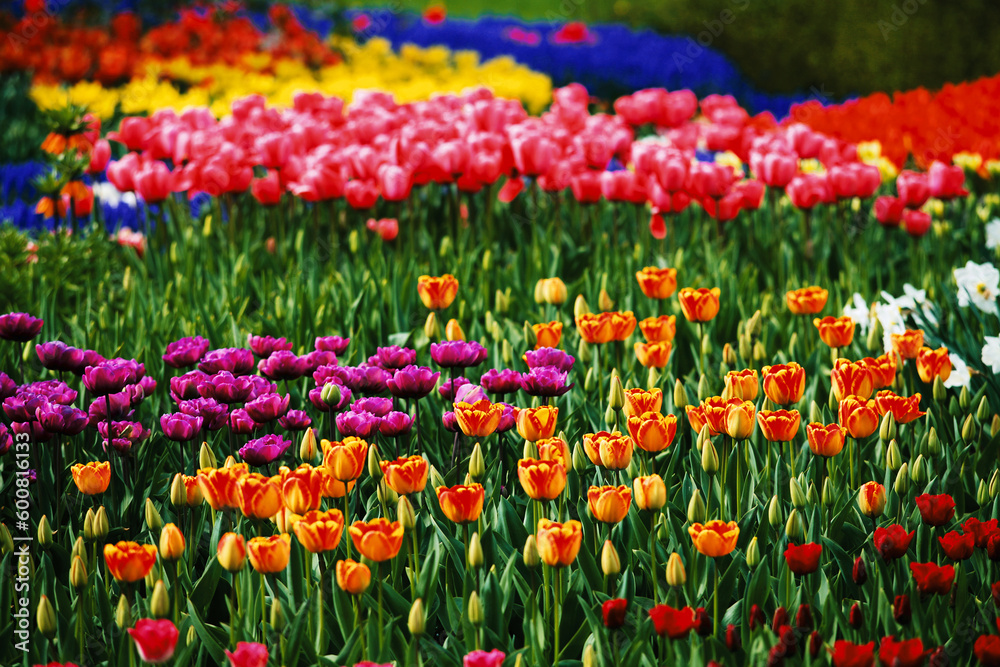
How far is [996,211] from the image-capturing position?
5.21 metres

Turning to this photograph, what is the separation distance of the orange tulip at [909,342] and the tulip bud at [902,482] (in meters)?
0.65

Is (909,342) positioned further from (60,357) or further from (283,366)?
(60,357)

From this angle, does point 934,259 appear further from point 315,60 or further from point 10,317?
point 315,60

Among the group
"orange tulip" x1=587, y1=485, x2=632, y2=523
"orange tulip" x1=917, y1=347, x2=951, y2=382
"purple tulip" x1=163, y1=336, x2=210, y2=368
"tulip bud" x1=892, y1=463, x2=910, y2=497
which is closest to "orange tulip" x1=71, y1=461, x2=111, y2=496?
"purple tulip" x1=163, y1=336, x2=210, y2=368

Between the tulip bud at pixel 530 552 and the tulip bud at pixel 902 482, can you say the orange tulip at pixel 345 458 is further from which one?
the tulip bud at pixel 902 482

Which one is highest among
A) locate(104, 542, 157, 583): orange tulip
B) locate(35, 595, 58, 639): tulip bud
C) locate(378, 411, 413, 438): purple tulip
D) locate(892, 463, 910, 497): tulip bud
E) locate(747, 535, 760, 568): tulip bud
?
locate(378, 411, 413, 438): purple tulip

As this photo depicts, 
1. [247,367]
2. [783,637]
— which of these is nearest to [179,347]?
[247,367]

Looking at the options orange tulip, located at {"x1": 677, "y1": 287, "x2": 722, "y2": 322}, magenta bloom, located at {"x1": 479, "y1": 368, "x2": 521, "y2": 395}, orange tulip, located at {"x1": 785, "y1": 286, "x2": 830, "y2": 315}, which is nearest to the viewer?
magenta bloom, located at {"x1": 479, "y1": 368, "x2": 521, "y2": 395}

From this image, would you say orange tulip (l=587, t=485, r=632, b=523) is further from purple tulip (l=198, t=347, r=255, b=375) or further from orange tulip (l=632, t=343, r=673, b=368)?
purple tulip (l=198, t=347, r=255, b=375)

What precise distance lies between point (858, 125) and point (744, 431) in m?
6.15

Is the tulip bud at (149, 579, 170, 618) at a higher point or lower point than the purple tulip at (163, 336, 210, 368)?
lower

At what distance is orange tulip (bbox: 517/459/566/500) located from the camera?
179 cm

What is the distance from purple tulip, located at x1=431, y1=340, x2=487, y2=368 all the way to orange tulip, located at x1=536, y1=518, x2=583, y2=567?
0.90 metres

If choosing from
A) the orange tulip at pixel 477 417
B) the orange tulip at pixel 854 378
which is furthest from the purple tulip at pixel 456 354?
the orange tulip at pixel 854 378
